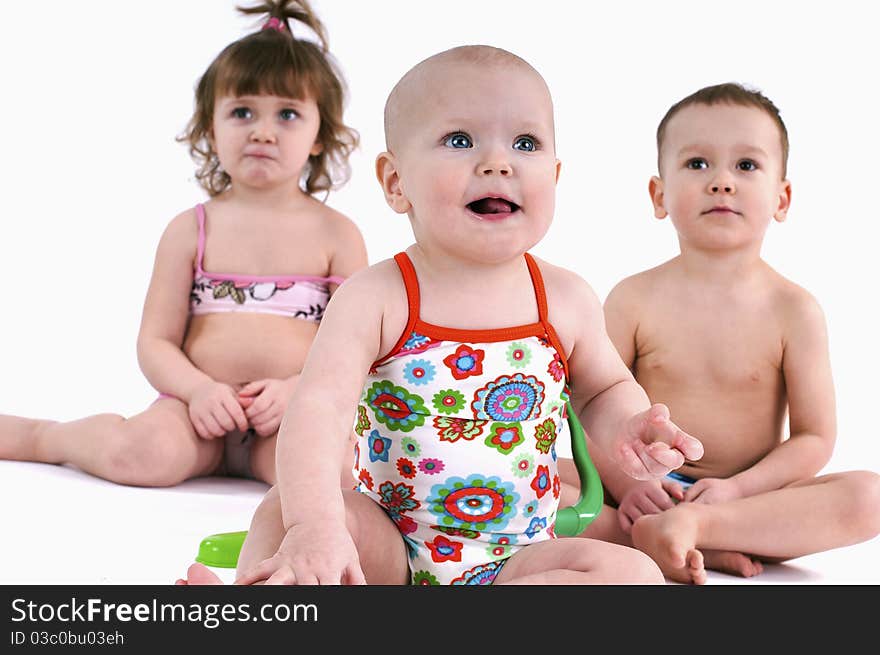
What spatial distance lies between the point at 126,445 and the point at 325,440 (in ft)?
3.29

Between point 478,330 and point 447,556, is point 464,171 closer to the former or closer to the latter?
point 478,330

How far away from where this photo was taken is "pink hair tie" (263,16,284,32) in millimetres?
2672

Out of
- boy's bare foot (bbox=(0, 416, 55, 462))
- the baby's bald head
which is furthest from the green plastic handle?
boy's bare foot (bbox=(0, 416, 55, 462))

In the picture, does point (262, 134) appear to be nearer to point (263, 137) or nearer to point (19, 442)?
point (263, 137)

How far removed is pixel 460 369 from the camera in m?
1.47

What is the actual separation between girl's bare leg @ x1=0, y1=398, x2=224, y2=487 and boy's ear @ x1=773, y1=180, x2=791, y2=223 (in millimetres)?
1104

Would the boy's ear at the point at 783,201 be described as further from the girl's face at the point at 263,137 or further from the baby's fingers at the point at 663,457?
the girl's face at the point at 263,137

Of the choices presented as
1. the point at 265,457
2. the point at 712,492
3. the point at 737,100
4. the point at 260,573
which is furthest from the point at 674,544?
the point at 265,457

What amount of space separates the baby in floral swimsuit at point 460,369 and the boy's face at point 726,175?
60cm

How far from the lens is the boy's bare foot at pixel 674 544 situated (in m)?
1.69

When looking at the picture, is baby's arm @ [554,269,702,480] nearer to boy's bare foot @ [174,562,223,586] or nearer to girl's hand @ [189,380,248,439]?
boy's bare foot @ [174,562,223,586]

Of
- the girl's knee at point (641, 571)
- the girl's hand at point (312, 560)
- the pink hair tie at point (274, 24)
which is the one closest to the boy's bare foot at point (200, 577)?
the girl's hand at point (312, 560)

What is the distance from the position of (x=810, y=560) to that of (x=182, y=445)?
1.11m
